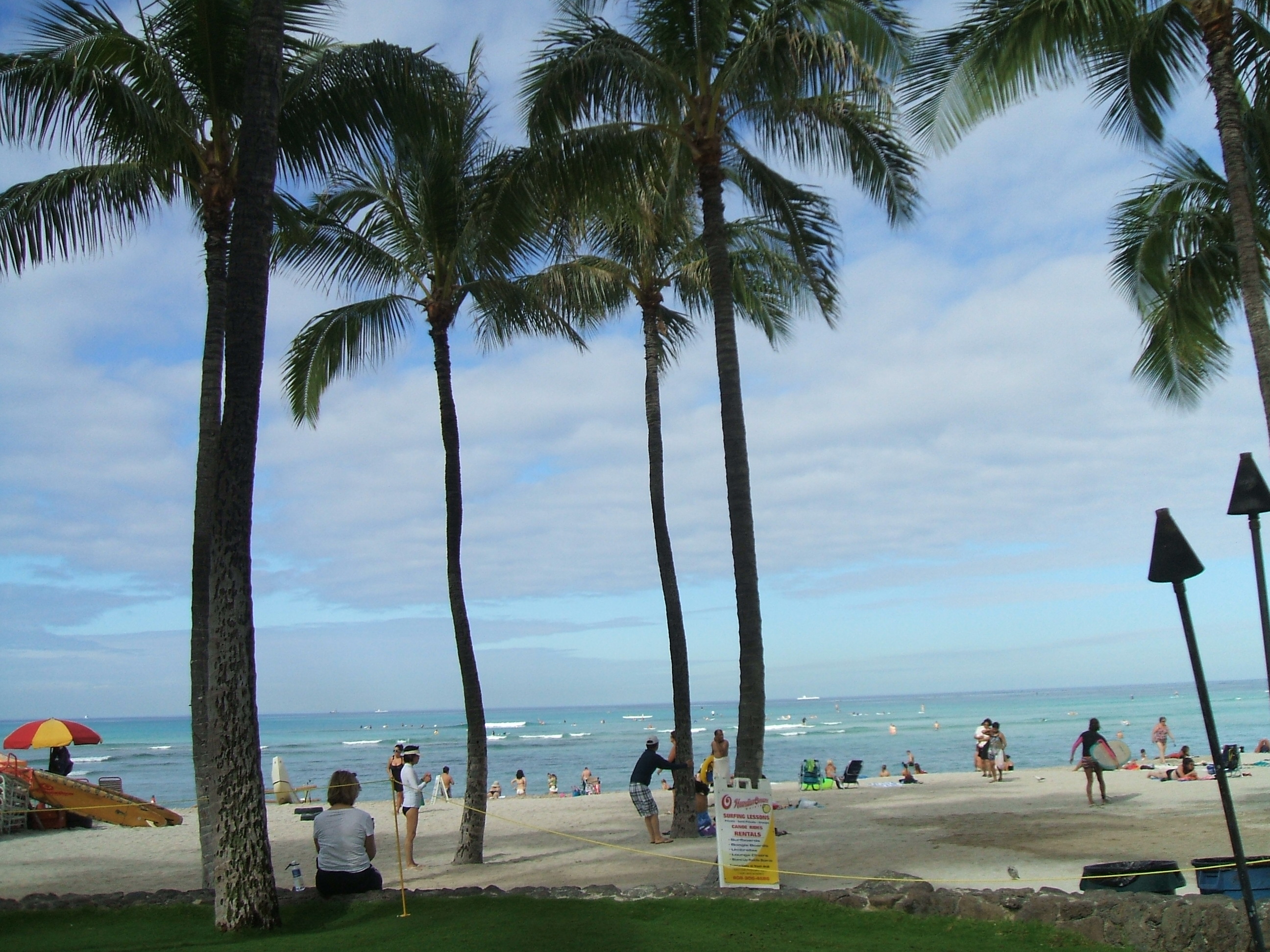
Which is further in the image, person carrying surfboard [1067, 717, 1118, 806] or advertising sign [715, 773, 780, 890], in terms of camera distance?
person carrying surfboard [1067, 717, 1118, 806]

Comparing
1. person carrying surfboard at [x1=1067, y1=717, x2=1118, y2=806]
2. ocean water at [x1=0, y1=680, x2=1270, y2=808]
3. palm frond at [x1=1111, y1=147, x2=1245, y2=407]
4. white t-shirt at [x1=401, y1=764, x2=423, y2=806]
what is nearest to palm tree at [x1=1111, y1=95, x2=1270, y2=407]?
palm frond at [x1=1111, y1=147, x2=1245, y2=407]

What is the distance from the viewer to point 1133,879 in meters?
7.43

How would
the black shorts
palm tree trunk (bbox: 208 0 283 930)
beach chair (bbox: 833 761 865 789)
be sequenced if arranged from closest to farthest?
palm tree trunk (bbox: 208 0 283 930), the black shorts, beach chair (bbox: 833 761 865 789)

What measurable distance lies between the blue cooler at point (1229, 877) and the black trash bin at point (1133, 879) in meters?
0.18

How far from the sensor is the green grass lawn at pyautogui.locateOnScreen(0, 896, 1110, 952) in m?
6.44

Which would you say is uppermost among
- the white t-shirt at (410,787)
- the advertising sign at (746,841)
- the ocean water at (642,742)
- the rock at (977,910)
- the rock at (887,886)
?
the white t-shirt at (410,787)

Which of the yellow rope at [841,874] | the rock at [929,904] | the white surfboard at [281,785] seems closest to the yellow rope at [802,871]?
the yellow rope at [841,874]

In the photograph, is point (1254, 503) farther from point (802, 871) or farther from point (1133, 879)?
point (802, 871)

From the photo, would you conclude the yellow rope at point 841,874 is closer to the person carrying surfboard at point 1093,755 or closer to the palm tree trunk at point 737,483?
the palm tree trunk at point 737,483

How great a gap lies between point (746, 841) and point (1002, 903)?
213 cm

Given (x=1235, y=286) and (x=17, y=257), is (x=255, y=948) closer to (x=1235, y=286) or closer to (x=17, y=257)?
(x=17, y=257)

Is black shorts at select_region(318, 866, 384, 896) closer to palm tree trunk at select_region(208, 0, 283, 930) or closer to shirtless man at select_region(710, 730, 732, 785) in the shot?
palm tree trunk at select_region(208, 0, 283, 930)

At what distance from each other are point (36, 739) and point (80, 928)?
670 inches

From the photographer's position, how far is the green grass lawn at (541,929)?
644 centimetres
